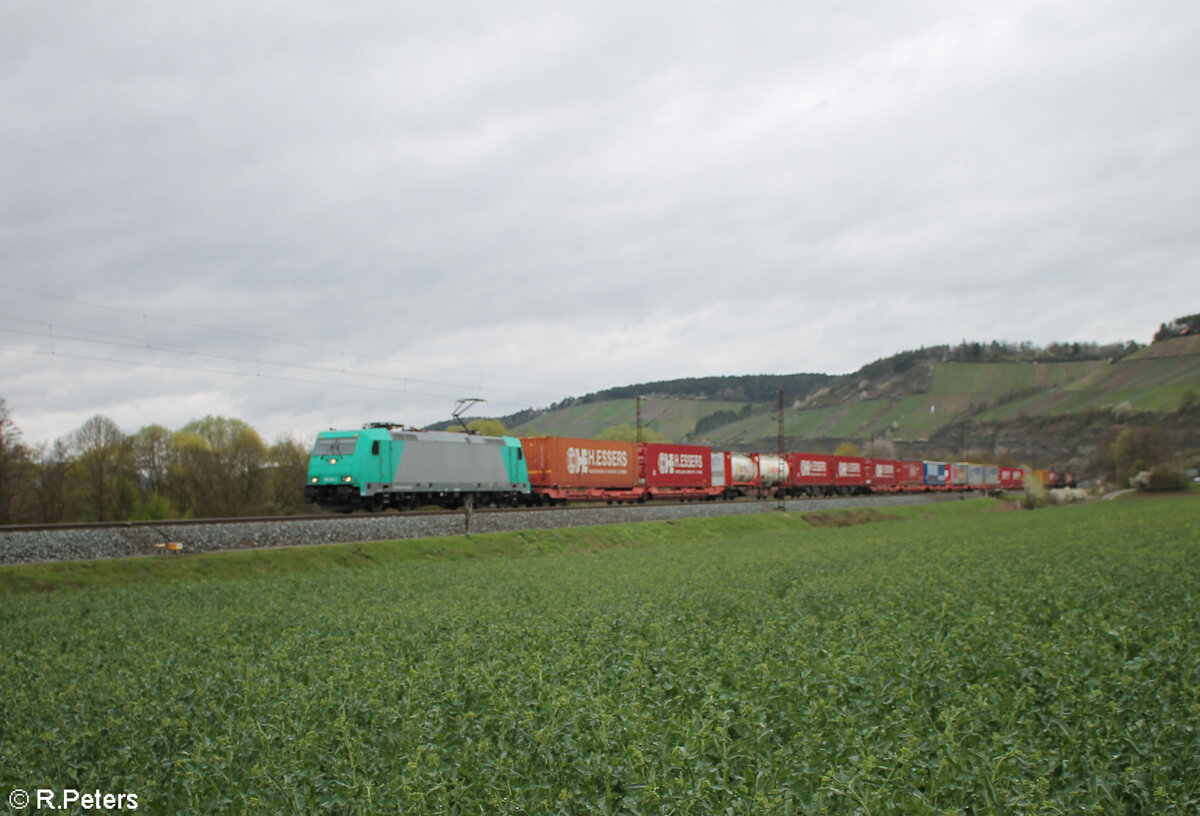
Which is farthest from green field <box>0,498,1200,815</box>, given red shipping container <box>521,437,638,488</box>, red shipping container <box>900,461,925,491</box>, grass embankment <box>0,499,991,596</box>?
red shipping container <box>900,461,925,491</box>

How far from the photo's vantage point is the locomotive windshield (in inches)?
1242

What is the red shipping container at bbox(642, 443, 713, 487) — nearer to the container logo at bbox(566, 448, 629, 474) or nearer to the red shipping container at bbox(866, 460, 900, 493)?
the container logo at bbox(566, 448, 629, 474)

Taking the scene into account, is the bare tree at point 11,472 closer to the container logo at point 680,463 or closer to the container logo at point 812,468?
the container logo at point 680,463

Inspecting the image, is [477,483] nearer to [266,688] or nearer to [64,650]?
[64,650]

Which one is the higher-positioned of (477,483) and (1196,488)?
(477,483)

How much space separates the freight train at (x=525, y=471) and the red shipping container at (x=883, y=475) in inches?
246

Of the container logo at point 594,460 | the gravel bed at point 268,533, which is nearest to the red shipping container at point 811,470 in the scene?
the container logo at point 594,460

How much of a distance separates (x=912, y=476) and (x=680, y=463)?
1629 inches

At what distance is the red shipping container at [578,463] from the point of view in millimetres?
40969

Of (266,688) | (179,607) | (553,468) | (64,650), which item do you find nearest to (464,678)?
(266,688)

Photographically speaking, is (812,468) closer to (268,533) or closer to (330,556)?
(330,556)

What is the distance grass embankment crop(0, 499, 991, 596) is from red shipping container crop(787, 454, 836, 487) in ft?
70.4

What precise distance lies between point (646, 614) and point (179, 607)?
9.57m

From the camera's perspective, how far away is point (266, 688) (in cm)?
705
